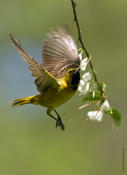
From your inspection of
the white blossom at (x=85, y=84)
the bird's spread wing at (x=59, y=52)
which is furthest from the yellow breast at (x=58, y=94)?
the white blossom at (x=85, y=84)

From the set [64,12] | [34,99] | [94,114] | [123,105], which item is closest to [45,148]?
[123,105]

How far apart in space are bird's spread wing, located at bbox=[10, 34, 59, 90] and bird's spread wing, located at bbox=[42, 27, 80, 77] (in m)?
0.11

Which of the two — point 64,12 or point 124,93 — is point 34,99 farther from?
point 64,12

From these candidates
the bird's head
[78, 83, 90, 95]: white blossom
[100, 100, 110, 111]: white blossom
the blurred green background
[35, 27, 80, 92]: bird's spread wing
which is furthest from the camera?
the blurred green background

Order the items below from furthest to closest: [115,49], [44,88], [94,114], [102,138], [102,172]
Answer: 1. [115,49]
2. [102,138]
3. [102,172]
4. [44,88]
5. [94,114]

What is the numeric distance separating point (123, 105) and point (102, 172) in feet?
4.55

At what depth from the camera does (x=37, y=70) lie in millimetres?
3867

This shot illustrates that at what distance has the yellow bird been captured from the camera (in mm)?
4270

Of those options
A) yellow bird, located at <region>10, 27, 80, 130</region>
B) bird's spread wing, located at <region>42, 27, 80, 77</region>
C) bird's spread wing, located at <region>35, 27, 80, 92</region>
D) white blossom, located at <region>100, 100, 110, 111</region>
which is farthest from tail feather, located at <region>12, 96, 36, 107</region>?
white blossom, located at <region>100, 100, 110, 111</region>

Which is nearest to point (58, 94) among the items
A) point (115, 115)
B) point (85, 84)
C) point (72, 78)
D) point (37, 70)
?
point (72, 78)

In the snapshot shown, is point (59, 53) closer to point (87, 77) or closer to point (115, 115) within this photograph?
point (87, 77)

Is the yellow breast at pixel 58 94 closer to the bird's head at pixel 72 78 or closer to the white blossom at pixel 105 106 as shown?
the bird's head at pixel 72 78

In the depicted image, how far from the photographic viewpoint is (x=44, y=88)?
430cm

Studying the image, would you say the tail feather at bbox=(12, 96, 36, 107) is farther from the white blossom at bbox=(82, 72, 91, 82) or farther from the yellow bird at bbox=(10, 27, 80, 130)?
the white blossom at bbox=(82, 72, 91, 82)
